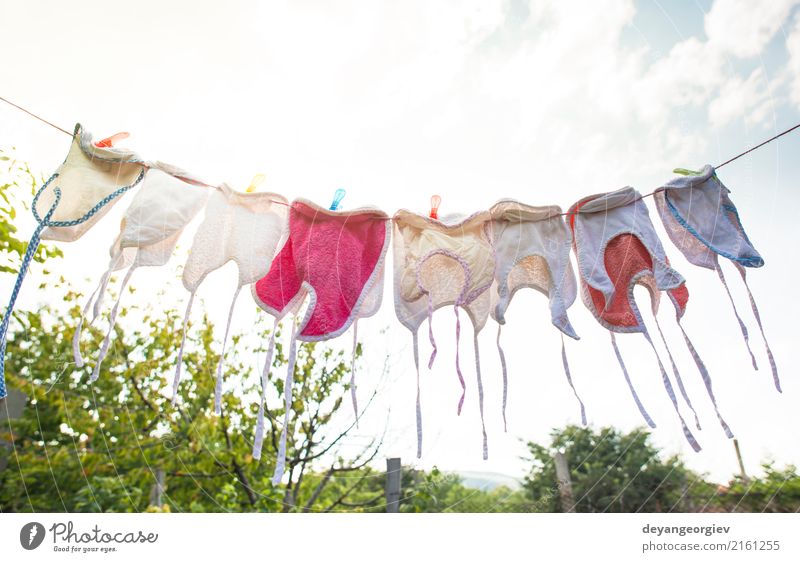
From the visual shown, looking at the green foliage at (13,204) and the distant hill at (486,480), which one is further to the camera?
the distant hill at (486,480)

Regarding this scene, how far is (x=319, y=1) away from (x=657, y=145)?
81 cm

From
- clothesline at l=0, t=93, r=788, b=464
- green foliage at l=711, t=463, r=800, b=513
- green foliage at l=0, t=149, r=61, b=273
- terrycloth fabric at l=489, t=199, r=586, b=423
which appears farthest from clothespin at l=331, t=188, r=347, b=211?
green foliage at l=711, t=463, r=800, b=513

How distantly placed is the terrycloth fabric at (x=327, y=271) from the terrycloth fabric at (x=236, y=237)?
4 centimetres

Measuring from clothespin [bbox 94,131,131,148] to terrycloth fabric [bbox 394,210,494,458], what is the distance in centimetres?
52

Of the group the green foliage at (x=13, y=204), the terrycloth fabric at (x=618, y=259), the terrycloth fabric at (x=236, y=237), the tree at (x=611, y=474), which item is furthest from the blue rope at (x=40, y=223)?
the tree at (x=611, y=474)

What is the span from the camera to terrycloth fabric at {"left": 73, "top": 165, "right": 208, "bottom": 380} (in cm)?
77

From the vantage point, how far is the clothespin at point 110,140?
855 millimetres

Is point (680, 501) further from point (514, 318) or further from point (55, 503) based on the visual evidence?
point (55, 503)

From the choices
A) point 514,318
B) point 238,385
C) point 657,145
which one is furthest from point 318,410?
point 657,145

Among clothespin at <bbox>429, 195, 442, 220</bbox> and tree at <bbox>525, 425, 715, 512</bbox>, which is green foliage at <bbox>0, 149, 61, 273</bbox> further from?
tree at <bbox>525, 425, 715, 512</bbox>

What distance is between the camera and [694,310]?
1.00m

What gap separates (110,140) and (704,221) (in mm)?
1050

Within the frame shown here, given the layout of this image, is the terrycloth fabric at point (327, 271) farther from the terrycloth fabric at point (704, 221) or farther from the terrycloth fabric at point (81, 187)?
the terrycloth fabric at point (704, 221)

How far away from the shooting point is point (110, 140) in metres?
0.87
